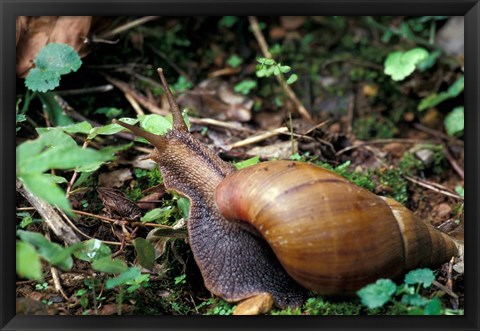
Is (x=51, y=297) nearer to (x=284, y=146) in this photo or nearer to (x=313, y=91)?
(x=284, y=146)

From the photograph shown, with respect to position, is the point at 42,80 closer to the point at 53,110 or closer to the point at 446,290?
the point at 53,110

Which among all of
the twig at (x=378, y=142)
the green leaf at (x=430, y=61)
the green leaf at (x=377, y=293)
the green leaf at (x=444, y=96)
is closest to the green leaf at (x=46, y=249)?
the green leaf at (x=377, y=293)

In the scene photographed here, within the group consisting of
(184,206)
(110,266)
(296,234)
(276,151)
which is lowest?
(110,266)

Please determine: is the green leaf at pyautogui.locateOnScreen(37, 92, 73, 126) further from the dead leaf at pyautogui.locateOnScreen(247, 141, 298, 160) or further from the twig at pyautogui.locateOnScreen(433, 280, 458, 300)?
the twig at pyautogui.locateOnScreen(433, 280, 458, 300)

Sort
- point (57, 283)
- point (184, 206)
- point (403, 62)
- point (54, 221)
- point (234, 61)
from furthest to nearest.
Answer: point (234, 61) < point (403, 62) < point (184, 206) < point (54, 221) < point (57, 283)

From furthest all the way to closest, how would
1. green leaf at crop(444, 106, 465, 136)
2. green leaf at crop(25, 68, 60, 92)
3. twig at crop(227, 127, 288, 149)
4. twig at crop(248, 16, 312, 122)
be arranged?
1. twig at crop(248, 16, 312, 122)
2. green leaf at crop(444, 106, 465, 136)
3. twig at crop(227, 127, 288, 149)
4. green leaf at crop(25, 68, 60, 92)

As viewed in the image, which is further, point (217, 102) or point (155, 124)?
point (217, 102)

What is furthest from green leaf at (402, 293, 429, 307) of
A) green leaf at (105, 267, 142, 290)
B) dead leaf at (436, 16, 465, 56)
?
dead leaf at (436, 16, 465, 56)

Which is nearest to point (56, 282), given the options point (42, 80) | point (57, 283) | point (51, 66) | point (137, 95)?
point (57, 283)
